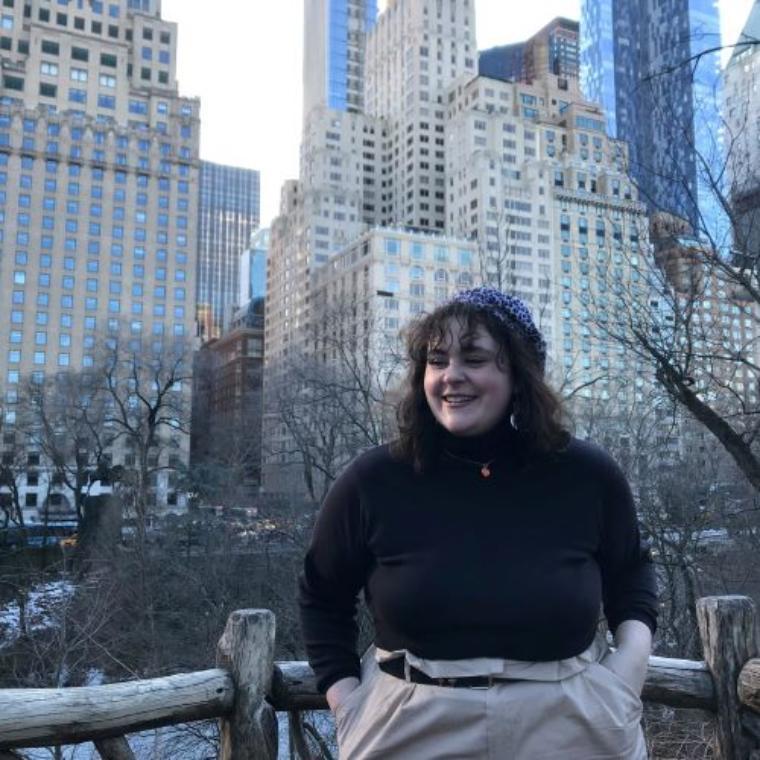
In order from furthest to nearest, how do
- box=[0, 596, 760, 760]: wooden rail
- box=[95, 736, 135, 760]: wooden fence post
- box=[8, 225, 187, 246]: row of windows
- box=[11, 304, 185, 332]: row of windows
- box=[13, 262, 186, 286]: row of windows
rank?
1. box=[8, 225, 187, 246]: row of windows
2. box=[13, 262, 186, 286]: row of windows
3. box=[11, 304, 185, 332]: row of windows
4. box=[95, 736, 135, 760]: wooden fence post
5. box=[0, 596, 760, 760]: wooden rail

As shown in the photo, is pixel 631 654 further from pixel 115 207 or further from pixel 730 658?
pixel 115 207

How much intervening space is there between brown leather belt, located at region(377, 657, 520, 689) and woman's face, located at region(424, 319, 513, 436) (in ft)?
1.96

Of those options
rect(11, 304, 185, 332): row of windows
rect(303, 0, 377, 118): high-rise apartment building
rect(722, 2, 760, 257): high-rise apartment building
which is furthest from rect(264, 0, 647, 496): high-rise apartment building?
rect(722, 2, 760, 257): high-rise apartment building

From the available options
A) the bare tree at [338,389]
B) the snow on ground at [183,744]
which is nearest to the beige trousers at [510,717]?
the snow on ground at [183,744]

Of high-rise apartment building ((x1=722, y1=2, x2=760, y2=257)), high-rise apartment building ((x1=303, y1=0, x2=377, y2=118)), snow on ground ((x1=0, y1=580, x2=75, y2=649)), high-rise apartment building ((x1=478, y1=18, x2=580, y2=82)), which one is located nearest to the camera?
high-rise apartment building ((x1=722, y1=2, x2=760, y2=257))

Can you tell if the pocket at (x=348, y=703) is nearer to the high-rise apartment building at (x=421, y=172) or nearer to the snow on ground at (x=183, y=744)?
the snow on ground at (x=183, y=744)

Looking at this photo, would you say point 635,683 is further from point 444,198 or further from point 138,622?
point 444,198

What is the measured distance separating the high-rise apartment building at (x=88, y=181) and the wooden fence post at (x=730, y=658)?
81111 mm

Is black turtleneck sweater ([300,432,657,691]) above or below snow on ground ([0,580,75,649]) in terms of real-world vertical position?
above

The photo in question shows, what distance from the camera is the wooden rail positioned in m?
2.48

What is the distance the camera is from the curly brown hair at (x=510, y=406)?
6.59 ft

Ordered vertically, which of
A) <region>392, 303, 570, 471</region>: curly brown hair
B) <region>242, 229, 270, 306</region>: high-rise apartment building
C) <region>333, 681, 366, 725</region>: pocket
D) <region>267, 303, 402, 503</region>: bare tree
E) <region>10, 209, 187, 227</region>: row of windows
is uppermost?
<region>242, 229, 270, 306</region>: high-rise apartment building

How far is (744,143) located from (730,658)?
5.85 m

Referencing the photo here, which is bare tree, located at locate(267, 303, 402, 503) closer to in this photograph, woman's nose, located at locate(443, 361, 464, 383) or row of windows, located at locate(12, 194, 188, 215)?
woman's nose, located at locate(443, 361, 464, 383)
